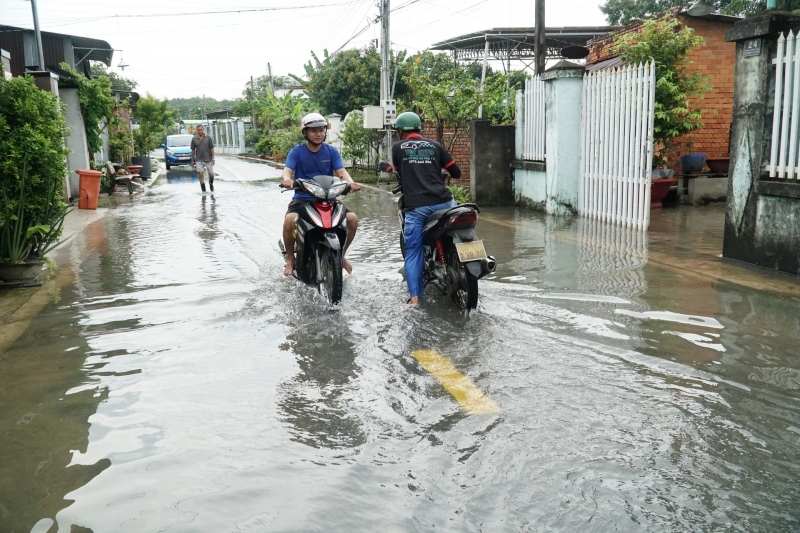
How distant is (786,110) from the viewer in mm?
7555

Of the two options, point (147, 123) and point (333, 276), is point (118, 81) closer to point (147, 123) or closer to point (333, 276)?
point (147, 123)

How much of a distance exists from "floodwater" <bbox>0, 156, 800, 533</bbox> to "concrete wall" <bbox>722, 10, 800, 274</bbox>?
1.01m

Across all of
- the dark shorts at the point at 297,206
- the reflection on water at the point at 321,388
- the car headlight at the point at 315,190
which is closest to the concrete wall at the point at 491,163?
the dark shorts at the point at 297,206

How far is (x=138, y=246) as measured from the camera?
1041 centimetres

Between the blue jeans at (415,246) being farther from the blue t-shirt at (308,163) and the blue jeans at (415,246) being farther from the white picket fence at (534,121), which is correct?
the white picket fence at (534,121)

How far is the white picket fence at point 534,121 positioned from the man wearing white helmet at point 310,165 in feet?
21.5

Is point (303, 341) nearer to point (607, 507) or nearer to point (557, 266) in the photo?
point (607, 507)

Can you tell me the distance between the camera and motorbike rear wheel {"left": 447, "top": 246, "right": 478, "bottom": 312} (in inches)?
236

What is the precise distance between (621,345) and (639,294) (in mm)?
1721

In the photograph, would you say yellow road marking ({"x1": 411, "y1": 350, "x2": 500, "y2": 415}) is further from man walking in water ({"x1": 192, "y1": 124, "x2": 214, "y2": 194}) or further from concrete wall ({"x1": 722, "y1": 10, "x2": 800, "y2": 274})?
man walking in water ({"x1": 192, "y1": 124, "x2": 214, "y2": 194})

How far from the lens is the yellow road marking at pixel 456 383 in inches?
164

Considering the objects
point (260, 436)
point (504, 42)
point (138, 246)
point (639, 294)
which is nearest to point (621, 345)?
point (639, 294)

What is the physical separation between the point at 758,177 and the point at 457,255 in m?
3.90

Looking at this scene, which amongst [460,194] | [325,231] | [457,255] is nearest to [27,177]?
[325,231]
